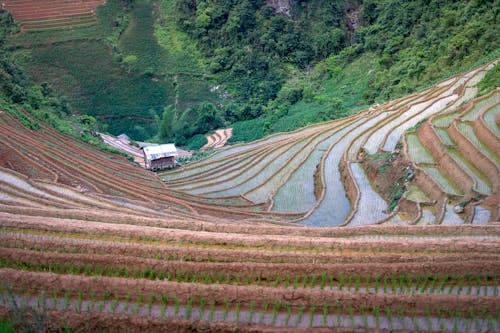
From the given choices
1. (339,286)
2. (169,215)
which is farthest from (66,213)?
(339,286)

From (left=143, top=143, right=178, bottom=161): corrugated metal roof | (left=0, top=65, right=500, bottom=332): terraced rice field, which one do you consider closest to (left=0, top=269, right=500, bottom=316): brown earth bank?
(left=0, top=65, right=500, bottom=332): terraced rice field

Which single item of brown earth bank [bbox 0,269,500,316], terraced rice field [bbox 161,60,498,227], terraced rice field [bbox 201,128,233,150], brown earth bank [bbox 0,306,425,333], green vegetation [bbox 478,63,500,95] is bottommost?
brown earth bank [bbox 0,306,425,333]

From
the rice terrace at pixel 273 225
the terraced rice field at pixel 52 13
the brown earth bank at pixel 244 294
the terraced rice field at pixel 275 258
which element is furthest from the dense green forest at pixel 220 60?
the brown earth bank at pixel 244 294

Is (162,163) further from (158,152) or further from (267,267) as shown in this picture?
(267,267)

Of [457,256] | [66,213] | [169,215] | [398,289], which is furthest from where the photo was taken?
[169,215]

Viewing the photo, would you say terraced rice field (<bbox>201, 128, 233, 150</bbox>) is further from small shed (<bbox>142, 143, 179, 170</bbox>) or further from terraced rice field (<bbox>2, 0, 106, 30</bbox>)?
terraced rice field (<bbox>2, 0, 106, 30</bbox>)

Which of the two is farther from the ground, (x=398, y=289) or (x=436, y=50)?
(x=436, y=50)

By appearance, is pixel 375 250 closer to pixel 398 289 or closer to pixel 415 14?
pixel 398 289
